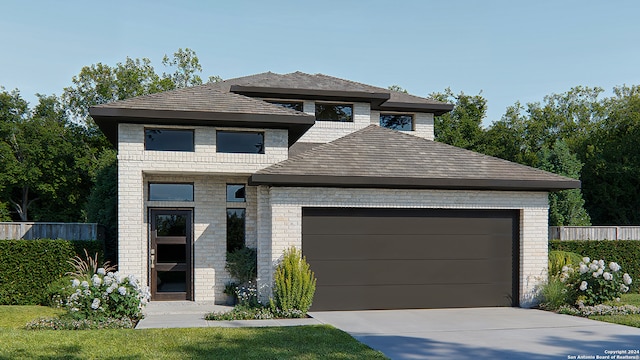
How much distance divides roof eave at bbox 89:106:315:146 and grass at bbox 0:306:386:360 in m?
5.15

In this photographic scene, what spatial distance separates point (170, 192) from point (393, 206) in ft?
18.9

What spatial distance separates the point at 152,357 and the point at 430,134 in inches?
609

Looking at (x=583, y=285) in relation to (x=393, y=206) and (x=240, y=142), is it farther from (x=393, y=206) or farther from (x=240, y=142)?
(x=240, y=142)

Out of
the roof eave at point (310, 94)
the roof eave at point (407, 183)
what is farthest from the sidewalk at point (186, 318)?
the roof eave at point (310, 94)

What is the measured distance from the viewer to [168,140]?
13.7m

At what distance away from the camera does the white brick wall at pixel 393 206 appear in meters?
12.6

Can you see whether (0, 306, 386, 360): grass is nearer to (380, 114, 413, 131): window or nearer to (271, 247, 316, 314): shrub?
(271, 247, 316, 314): shrub

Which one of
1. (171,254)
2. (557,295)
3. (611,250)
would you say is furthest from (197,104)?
(611,250)

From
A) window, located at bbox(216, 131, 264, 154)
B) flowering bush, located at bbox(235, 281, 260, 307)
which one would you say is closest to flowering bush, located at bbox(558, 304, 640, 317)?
flowering bush, located at bbox(235, 281, 260, 307)

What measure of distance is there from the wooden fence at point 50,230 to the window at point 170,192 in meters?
4.11

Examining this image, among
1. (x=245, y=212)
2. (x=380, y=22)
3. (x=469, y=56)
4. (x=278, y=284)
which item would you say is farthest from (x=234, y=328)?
(x=469, y=56)

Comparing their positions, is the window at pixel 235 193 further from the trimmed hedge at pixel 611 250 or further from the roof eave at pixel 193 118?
the trimmed hedge at pixel 611 250

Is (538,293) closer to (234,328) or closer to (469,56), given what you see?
(234,328)

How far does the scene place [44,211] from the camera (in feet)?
140
